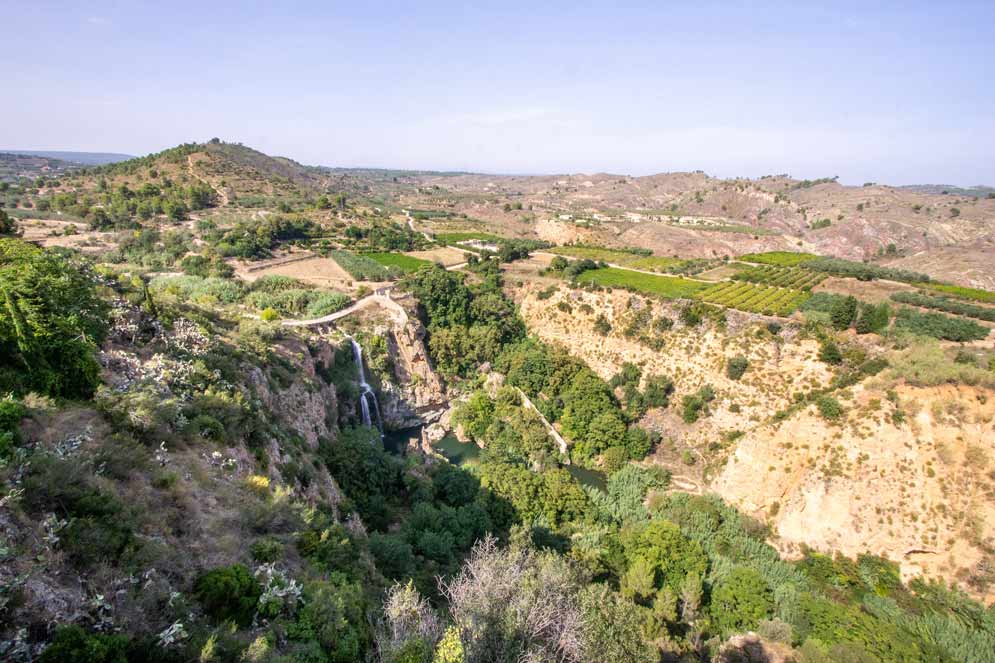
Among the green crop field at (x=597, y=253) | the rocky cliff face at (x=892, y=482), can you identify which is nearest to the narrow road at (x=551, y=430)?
the rocky cliff face at (x=892, y=482)

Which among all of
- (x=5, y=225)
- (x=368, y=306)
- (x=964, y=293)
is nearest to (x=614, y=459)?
(x=368, y=306)

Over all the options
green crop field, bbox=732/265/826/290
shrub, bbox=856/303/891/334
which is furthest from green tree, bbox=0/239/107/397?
green crop field, bbox=732/265/826/290

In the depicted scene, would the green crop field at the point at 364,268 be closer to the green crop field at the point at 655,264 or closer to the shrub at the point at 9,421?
the green crop field at the point at 655,264

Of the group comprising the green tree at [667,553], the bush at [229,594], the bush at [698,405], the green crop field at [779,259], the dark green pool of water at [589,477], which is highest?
the green crop field at [779,259]

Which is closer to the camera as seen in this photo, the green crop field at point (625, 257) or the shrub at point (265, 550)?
the shrub at point (265, 550)

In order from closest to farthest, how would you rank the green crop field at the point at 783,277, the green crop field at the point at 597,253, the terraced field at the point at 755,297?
the terraced field at the point at 755,297
the green crop field at the point at 783,277
the green crop field at the point at 597,253
